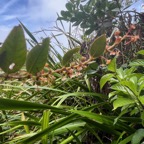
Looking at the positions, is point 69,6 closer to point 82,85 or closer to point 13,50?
point 82,85

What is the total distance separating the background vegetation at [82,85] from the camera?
0.44m

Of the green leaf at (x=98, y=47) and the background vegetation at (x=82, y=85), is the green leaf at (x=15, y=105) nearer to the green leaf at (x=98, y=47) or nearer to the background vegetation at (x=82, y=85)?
the background vegetation at (x=82, y=85)

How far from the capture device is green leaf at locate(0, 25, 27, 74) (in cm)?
39

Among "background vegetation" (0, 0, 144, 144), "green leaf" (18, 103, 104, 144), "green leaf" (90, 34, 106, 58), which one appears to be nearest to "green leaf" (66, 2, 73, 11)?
"background vegetation" (0, 0, 144, 144)

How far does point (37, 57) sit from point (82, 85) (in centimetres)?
88

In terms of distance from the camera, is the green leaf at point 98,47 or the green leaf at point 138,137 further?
the green leaf at point 138,137

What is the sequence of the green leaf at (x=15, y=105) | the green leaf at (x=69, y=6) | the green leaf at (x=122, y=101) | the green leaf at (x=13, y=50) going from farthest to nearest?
the green leaf at (x=69, y=6) < the green leaf at (x=122, y=101) < the green leaf at (x=15, y=105) < the green leaf at (x=13, y=50)

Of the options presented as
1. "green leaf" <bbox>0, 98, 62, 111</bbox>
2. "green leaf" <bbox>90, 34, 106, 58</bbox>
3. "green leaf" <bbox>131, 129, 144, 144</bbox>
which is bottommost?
"green leaf" <bbox>131, 129, 144, 144</bbox>

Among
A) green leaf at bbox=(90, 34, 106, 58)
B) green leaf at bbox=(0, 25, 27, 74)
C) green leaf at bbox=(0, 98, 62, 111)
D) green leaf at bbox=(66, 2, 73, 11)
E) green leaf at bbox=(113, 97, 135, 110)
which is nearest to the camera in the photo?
green leaf at bbox=(0, 25, 27, 74)

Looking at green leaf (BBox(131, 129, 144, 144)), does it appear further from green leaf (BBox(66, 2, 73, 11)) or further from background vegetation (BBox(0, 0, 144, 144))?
green leaf (BBox(66, 2, 73, 11))

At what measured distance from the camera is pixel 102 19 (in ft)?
5.06

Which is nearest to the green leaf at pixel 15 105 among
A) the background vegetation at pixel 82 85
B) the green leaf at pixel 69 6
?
the background vegetation at pixel 82 85

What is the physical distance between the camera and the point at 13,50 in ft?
1.31

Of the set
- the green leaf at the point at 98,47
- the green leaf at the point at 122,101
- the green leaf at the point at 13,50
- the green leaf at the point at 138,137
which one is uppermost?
the green leaf at the point at 13,50
